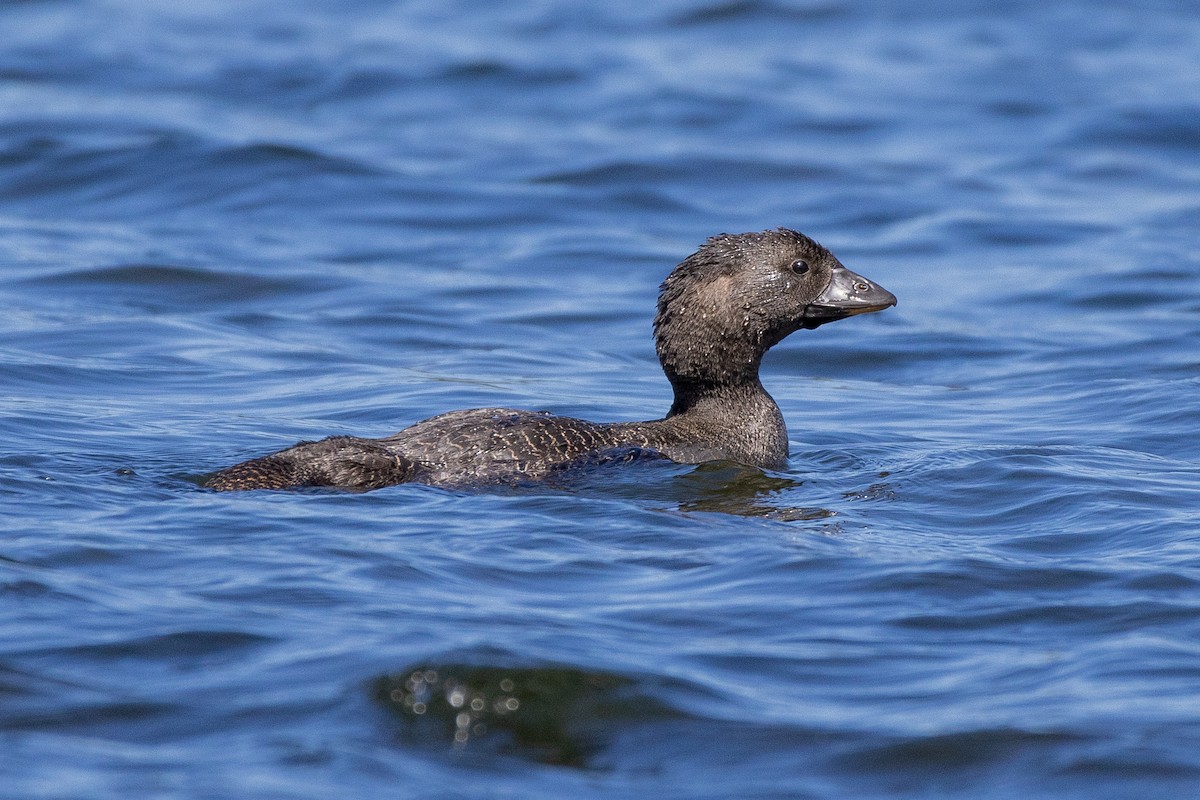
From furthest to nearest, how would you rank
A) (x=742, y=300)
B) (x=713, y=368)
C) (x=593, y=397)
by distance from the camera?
(x=593, y=397) < (x=713, y=368) < (x=742, y=300)

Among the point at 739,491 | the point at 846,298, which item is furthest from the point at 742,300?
the point at 739,491

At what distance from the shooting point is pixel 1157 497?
8938 millimetres

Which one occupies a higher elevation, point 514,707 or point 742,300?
point 742,300

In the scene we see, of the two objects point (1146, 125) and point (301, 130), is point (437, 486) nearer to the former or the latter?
point (301, 130)

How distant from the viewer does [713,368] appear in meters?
9.56

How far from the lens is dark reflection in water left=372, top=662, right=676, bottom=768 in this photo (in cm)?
572

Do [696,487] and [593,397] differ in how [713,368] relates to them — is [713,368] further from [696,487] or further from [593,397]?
[593,397]

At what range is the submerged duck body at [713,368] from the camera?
860 cm

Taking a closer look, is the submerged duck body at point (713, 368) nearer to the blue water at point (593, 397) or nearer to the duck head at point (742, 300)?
the duck head at point (742, 300)

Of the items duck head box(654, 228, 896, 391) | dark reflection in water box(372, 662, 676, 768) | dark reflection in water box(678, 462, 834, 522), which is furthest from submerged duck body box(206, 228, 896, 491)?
dark reflection in water box(372, 662, 676, 768)

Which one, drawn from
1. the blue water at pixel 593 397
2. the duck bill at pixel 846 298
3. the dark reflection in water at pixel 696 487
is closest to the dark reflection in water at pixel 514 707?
the blue water at pixel 593 397

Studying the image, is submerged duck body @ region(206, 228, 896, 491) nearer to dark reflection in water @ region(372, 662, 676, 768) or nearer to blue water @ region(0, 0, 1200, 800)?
blue water @ region(0, 0, 1200, 800)

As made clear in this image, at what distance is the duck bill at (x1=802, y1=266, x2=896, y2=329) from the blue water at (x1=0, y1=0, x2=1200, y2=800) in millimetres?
899

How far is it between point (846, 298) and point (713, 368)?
0.82 m
